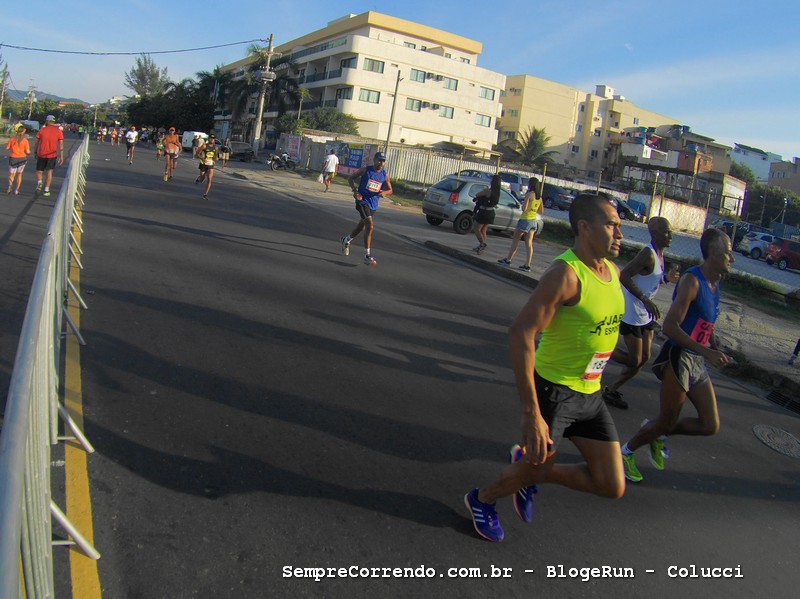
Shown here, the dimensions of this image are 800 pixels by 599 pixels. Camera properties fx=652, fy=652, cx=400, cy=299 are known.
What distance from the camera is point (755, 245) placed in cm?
3259

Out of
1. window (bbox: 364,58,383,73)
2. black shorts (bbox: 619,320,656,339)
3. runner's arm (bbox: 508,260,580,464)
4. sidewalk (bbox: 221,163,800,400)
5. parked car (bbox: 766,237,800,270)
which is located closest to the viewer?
runner's arm (bbox: 508,260,580,464)

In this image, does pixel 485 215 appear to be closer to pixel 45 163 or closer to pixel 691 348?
pixel 45 163

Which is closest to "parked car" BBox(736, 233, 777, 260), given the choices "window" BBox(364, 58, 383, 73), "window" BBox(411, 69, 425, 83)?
"window" BBox(411, 69, 425, 83)

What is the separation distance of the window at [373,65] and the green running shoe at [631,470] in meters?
62.7

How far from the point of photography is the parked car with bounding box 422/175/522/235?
738 inches

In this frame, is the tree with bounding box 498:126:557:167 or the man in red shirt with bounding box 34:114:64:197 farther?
the tree with bounding box 498:126:557:167

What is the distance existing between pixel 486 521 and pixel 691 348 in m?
1.87

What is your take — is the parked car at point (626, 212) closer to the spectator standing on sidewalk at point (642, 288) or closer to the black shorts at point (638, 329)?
the spectator standing on sidewalk at point (642, 288)

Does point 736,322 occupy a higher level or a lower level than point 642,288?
lower

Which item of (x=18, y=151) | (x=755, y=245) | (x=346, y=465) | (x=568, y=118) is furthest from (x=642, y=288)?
(x=568, y=118)

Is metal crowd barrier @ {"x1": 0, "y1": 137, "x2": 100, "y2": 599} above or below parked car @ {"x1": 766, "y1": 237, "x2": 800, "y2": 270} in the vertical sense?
below

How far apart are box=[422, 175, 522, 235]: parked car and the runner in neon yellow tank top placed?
15.5 meters

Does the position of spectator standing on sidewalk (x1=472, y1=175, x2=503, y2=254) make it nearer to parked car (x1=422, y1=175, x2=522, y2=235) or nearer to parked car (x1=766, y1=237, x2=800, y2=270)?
parked car (x1=422, y1=175, x2=522, y2=235)

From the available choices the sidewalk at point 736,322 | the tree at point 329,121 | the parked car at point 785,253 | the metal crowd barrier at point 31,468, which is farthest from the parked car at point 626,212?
the metal crowd barrier at point 31,468
